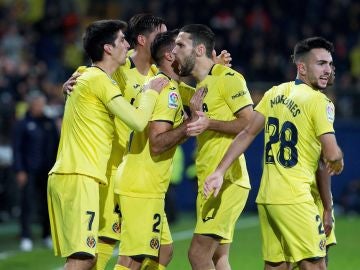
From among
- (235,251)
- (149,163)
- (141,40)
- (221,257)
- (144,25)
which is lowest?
(235,251)

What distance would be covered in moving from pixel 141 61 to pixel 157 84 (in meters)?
1.16

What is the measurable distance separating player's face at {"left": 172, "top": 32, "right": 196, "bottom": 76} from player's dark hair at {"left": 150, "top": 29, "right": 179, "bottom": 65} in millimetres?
202

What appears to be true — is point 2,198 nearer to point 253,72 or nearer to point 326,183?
point 253,72

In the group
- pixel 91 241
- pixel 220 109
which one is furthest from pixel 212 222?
pixel 91 241

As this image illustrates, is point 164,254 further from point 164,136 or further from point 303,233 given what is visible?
point 303,233

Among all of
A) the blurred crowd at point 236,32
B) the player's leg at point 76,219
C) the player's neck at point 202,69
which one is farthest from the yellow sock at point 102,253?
the blurred crowd at point 236,32

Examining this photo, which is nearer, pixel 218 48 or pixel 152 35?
pixel 152 35

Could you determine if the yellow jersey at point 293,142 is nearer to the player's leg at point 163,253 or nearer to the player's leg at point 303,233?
the player's leg at point 303,233

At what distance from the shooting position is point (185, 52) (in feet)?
29.8

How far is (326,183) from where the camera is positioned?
344 inches

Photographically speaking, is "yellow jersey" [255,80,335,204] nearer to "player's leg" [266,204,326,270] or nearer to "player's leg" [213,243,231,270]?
"player's leg" [266,204,326,270]

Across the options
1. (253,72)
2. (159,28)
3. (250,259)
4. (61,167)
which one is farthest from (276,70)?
(61,167)

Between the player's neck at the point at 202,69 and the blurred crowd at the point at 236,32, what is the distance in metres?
12.2

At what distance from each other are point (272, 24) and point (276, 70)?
204 cm
